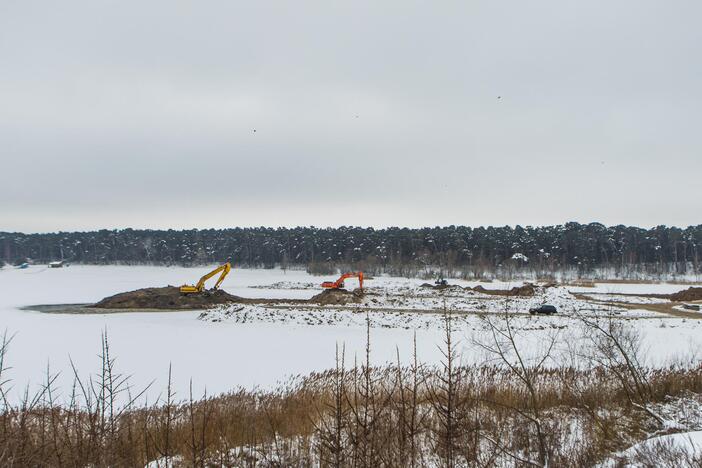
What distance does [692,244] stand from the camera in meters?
95.7

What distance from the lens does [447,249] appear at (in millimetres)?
103938

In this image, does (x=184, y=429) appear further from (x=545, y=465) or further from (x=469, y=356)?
(x=469, y=356)

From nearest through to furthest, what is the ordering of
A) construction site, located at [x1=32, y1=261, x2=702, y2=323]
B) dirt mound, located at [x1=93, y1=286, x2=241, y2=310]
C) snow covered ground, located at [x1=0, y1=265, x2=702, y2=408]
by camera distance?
snow covered ground, located at [x1=0, y1=265, x2=702, y2=408]
construction site, located at [x1=32, y1=261, x2=702, y2=323]
dirt mound, located at [x1=93, y1=286, x2=241, y2=310]

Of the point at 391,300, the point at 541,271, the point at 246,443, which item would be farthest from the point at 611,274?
the point at 246,443

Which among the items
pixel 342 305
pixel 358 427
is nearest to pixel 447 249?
pixel 342 305

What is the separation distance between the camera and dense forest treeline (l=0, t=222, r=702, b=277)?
95125 millimetres

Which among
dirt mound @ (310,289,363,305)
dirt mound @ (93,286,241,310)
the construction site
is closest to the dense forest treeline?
the construction site

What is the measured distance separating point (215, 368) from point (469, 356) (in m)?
9.48

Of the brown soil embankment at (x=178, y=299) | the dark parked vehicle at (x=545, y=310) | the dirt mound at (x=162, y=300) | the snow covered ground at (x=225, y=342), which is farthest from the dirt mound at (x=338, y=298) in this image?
the dark parked vehicle at (x=545, y=310)

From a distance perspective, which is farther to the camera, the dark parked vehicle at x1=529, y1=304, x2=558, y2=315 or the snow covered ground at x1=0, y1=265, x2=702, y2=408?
the dark parked vehicle at x1=529, y1=304, x2=558, y2=315

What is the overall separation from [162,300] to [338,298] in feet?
49.3

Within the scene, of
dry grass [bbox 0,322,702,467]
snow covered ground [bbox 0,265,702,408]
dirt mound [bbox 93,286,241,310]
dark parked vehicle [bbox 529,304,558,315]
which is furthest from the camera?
dirt mound [bbox 93,286,241,310]

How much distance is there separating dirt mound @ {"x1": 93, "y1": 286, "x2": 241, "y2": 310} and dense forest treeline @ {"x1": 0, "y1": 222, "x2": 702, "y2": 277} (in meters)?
54.7

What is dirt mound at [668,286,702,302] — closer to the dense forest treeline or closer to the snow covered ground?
the snow covered ground
